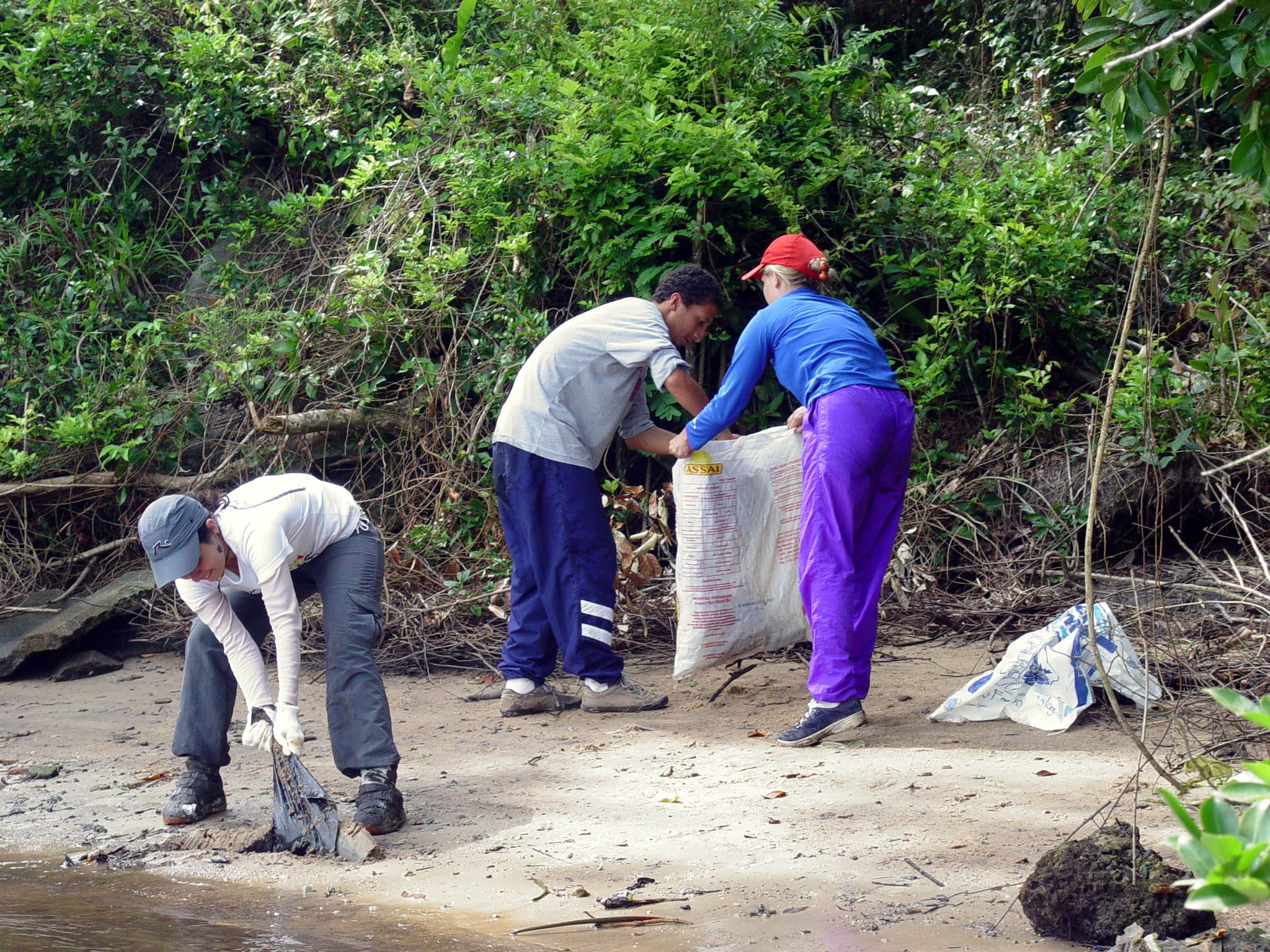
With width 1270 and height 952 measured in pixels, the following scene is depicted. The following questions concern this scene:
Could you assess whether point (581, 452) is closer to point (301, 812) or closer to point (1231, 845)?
point (301, 812)

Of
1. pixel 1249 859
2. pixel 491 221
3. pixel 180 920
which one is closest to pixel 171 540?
pixel 180 920

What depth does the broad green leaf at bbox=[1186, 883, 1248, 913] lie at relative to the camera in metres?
1.06

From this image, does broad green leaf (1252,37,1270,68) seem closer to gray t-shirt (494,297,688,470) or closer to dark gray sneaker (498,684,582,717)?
gray t-shirt (494,297,688,470)

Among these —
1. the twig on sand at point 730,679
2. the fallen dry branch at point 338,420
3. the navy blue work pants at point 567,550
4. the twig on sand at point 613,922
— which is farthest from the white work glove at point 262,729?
the fallen dry branch at point 338,420

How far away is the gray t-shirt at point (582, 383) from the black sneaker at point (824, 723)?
1.39 metres

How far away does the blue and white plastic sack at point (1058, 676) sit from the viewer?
4039mm

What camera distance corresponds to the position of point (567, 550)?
4.71 metres

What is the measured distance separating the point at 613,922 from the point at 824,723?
4.93 ft

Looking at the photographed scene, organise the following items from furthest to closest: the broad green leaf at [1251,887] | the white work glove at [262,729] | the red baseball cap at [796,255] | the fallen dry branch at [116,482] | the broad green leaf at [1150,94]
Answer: the fallen dry branch at [116,482]
the red baseball cap at [796,255]
the white work glove at [262,729]
the broad green leaf at [1150,94]
the broad green leaf at [1251,887]

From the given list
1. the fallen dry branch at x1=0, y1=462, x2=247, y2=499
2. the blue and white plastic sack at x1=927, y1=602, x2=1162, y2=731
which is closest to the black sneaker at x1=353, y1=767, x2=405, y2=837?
the blue and white plastic sack at x1=927, y1=602, x2=1162, y2=731

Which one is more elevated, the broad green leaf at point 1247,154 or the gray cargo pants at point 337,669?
the broad green leaf at point 1247,154

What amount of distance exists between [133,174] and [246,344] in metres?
2.11

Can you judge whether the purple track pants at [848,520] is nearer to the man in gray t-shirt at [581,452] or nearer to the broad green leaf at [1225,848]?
→ the man in gray t-shirt at [581,452]

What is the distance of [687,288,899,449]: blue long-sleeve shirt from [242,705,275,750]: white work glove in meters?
1.82
